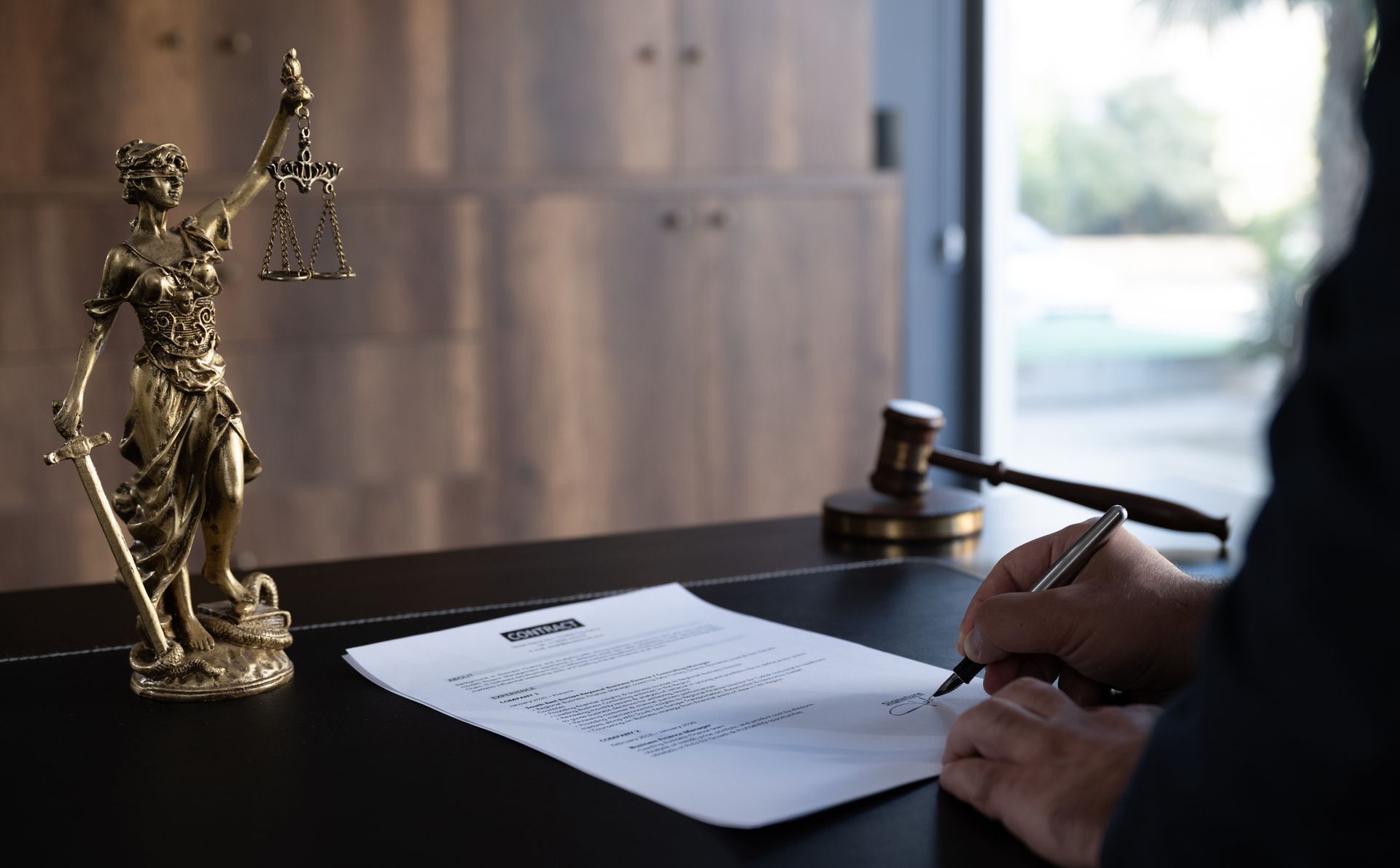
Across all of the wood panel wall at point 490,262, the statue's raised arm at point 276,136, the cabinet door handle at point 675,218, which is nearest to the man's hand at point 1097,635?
the statue's raised arm at point 276,136

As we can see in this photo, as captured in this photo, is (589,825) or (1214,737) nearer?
(1214,737)

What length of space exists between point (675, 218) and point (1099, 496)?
6.91ft

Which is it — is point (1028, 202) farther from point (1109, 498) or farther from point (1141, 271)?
point (1109, 498)

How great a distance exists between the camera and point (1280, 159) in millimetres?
4008

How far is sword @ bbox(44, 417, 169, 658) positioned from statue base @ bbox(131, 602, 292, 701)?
0.10 feet

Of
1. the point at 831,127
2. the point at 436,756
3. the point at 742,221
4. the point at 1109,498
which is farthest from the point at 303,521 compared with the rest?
the point at 436,756

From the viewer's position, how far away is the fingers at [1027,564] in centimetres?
97

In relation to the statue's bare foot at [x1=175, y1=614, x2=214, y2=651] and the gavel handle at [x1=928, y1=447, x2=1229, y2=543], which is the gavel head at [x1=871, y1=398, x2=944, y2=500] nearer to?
the gavel handle at [x1=928, y1=447, x2=1229, y2=543]

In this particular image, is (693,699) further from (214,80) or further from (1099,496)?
(214,80)

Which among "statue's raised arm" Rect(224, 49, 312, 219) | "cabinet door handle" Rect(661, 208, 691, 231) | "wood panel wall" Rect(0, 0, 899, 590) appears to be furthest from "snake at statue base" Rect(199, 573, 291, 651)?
"cabinet door handle" Rect(661, 208, 691, 231)

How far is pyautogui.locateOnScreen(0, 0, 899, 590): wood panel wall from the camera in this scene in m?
2.86

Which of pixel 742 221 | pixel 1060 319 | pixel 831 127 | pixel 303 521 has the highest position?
pixel 831 127

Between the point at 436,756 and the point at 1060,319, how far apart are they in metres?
3.96

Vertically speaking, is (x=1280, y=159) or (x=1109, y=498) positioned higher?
(x=1280, y=159)
